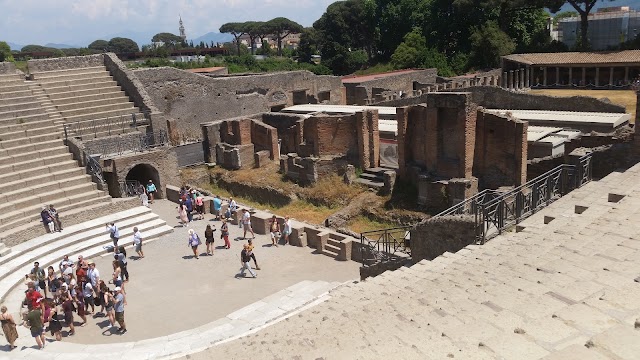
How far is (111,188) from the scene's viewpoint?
21281 mm

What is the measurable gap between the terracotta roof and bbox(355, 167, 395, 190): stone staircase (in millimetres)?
20088

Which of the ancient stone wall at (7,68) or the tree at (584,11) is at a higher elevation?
the tree at (584,11)

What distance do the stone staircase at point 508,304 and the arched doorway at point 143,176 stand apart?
13265 mm

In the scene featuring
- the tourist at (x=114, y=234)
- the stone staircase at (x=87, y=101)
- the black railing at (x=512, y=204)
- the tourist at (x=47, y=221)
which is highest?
the stone staircase at (x=87, y=101)

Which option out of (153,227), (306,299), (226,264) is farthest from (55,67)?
(306,299)

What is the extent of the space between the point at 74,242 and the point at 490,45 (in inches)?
1435

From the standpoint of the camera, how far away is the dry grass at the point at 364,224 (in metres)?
19.0

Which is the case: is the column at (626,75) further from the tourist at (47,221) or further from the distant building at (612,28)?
the tourist at (47,221)

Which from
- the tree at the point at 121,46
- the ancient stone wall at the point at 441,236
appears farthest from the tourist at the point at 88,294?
the tree at the point at 121,46

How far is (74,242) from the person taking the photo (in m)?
16.6

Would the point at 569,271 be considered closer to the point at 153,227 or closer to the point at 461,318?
the point at 461,318

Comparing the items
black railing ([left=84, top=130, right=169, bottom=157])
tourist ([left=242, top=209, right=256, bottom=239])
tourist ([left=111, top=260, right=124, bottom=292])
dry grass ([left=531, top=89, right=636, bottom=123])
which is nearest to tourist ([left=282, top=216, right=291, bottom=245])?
tourist ([left=242, top=209, right=256, bottom=239])

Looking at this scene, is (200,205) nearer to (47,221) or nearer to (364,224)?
(47,221)

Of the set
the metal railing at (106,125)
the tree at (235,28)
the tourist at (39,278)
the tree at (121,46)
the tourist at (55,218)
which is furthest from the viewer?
the tree at (121,46)
